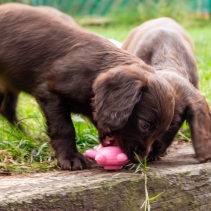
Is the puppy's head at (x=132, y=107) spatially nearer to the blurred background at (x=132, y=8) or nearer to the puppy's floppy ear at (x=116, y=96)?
the puppy's floppy ear at (x=116, y=96)

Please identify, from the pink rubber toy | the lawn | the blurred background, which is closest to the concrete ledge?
the pink rubber toy

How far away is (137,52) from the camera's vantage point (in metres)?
5.33

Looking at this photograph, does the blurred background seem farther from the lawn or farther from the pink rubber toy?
the pink rubber toy

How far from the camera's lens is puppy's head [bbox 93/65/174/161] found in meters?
3.36

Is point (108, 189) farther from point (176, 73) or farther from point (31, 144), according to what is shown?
point (176, 73)

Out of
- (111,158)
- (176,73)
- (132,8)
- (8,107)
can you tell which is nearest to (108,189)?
(111,158)

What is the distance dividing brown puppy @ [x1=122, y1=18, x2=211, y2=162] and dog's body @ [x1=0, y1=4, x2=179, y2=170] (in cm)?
19

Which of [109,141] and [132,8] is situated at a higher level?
[109,141]

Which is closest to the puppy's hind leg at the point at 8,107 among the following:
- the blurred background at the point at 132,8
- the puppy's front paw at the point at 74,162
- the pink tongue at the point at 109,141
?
the puppy's front paw at the point at 74,162

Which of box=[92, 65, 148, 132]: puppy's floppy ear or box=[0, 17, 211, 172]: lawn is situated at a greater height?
box=[92, 65, 148, 132]: puppy's floppy ear

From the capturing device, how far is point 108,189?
328cm

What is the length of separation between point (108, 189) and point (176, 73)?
4.93 feet

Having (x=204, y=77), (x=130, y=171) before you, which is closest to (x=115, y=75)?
(x=130, y=171)

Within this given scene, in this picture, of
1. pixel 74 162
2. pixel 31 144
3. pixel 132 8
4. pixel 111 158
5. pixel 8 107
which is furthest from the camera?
pixel 132 8
